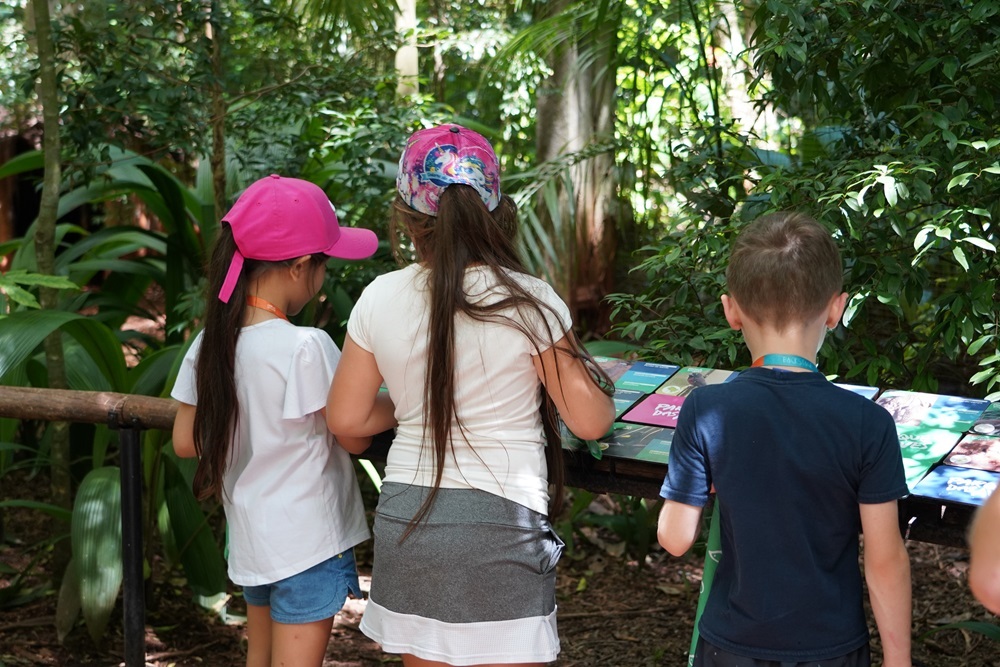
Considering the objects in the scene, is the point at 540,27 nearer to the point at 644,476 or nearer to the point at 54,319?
the point at 54,319

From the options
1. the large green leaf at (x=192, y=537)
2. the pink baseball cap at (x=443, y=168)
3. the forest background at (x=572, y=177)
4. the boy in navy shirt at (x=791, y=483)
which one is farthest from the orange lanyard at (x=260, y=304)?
the large green leaf at (x=192, y=537)

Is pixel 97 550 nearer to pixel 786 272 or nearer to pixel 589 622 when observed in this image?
pixel 589 622

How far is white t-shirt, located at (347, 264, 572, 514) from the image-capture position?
5.52ft

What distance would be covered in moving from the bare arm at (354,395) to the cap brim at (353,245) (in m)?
0.28

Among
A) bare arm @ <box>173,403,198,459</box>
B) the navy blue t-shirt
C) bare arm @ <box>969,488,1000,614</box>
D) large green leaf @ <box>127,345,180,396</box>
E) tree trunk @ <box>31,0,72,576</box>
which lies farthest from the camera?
large green leaf @ <box>127,345,180,396</box>

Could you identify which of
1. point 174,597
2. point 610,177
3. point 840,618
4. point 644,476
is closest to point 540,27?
point 610,177

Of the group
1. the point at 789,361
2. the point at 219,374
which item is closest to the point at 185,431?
the point at 219,374

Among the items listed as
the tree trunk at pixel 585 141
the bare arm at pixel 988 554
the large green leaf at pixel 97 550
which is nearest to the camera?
the bare arm at pixel 988 554

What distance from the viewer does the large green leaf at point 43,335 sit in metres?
2.74

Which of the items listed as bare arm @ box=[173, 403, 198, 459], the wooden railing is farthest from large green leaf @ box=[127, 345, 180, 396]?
bare arm @ box=[173, 403, 198, 459]

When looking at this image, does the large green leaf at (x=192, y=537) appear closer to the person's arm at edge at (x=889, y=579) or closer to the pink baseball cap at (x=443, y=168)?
the pink baseball cap at (x=443, y=168)

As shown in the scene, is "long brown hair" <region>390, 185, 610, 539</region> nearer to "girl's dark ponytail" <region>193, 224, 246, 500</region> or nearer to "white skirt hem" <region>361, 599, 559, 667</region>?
"white skirt hem" <region>361, 599, 559, 667</region>

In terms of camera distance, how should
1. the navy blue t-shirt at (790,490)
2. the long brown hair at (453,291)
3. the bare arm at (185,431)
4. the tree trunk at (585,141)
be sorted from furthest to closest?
the tree trunk at (585,141) → the bare arm at (185,431) → the long brown hair at (453,291) → the navy blue t-shirt at (790,490)

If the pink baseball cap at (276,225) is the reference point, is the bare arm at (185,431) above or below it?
below
